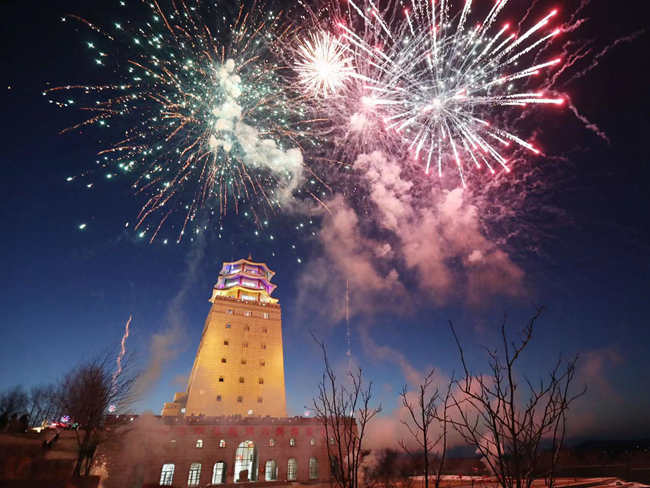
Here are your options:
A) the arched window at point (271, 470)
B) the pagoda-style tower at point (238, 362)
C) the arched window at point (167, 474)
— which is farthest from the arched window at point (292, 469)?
the arched window at point (167, 474)

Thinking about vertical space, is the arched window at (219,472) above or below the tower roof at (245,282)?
below

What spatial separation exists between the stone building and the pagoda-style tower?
0.34 ft

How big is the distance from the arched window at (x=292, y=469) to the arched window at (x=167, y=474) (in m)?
9.43

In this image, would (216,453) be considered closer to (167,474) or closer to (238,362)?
(167,474)

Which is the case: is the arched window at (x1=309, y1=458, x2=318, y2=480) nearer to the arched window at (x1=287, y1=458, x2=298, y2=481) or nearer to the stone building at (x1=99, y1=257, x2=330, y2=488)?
the stone building at (x1=99, y1=257, x2=330, y2=488)

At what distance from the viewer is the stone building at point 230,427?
24328 mm

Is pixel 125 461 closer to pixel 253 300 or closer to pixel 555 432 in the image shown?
pixel 253 300

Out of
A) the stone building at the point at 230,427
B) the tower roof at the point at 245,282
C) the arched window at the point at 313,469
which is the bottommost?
the arched window at the point at 313,469

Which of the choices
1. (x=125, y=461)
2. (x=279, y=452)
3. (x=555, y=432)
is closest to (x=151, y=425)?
(x=125, y=461)

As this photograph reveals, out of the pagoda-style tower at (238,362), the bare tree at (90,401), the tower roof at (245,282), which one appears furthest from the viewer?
the tower roof at (245,282)

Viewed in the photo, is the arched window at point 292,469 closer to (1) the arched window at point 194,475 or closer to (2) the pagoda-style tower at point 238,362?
(1) the arched window at point 194,475

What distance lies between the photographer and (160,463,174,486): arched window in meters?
24.1

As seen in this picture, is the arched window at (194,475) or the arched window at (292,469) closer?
the arched window at (194,475)

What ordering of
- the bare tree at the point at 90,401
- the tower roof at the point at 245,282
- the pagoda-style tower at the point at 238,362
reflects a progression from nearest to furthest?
the bare tree at the point at 90,401 < the pagoda-style tower at the point at 238,362 < the tower roof at the point at 245,282
